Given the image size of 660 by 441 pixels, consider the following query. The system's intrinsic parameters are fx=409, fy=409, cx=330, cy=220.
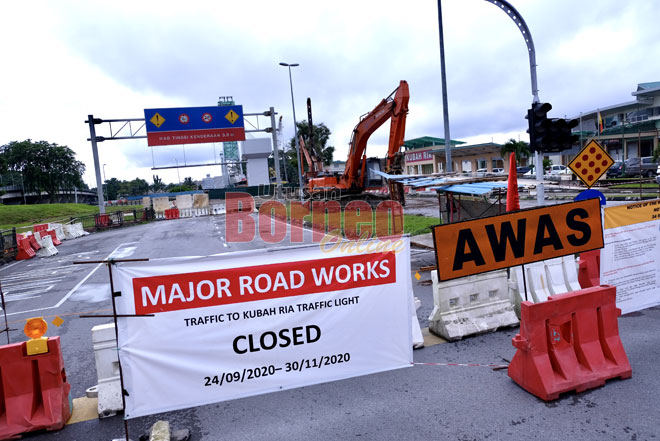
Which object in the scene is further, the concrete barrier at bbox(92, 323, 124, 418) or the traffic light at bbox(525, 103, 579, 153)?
the traffic light at bbox(525, 103, 579, 153)

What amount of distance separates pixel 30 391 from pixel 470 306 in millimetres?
5610

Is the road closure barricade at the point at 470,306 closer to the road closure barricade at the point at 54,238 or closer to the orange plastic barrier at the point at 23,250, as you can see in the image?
the orange plastic barrier at the point at 23,250

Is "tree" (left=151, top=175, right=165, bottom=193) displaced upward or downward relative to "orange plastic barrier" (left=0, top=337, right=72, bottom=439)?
upward

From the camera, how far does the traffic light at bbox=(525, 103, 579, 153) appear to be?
28.6 ft

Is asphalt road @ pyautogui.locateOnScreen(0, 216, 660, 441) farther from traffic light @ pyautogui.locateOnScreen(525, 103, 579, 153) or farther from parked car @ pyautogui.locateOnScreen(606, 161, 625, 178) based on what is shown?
parked car @ pyautogui.locateOnScreen(606, 161, 625, 178)

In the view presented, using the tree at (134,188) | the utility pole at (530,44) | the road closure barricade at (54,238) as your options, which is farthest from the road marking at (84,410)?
the tree at (134,188)

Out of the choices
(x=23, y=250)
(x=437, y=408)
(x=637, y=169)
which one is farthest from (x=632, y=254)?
(x=637, y=169)

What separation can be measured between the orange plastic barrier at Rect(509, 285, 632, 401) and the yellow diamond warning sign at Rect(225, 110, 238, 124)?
87.9 feet

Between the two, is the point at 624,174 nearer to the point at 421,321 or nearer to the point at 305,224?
the point at 305,224

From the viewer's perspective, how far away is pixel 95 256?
56.2 ft

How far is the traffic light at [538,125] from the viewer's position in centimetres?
876

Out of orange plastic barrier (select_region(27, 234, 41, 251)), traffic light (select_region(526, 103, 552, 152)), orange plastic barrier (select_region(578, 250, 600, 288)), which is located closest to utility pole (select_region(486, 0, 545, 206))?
traffic light (select_region(526, 103, 552, 152))

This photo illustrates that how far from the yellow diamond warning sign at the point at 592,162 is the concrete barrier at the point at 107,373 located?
9652 millimetres

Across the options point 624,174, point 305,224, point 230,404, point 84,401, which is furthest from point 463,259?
point 624,174
